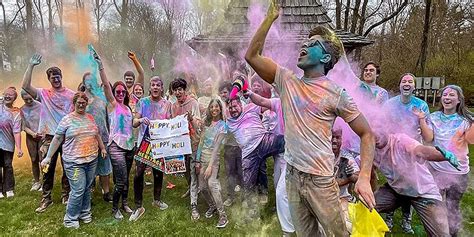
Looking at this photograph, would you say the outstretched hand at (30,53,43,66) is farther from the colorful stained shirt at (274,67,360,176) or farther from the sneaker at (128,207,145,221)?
the colorful stained shirt at (274,67,360,176)

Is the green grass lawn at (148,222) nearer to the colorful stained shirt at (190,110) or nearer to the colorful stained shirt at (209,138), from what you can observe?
the colorful stained shirt at (209,138)

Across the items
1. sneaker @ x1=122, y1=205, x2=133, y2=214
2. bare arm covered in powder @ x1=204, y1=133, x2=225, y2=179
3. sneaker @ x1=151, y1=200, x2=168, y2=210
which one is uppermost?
bare arm covered in powder @ x1=204, y1=133, x2=225, y2=179

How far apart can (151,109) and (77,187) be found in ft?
4.67

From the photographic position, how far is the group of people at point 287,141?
8.43 feet

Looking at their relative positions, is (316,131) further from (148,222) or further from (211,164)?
(148,222)

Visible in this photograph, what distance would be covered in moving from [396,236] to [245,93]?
2623 millimetres

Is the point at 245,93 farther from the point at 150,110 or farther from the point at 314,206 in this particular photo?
the point at 150,110

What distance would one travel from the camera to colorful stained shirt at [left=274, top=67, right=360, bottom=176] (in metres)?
2.54

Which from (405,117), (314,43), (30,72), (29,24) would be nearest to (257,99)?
(314,43)

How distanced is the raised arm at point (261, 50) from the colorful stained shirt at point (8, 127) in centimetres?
544

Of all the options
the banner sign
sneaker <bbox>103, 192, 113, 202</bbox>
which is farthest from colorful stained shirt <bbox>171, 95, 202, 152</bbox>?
sneaker <bbox>103, 192, 113, 202</bbox>

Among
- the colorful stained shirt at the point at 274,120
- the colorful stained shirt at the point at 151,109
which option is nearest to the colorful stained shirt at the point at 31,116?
the colorful stained shirt at the point at 151,109

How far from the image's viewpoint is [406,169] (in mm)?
3717

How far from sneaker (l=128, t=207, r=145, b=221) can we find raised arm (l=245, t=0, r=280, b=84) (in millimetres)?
3381
